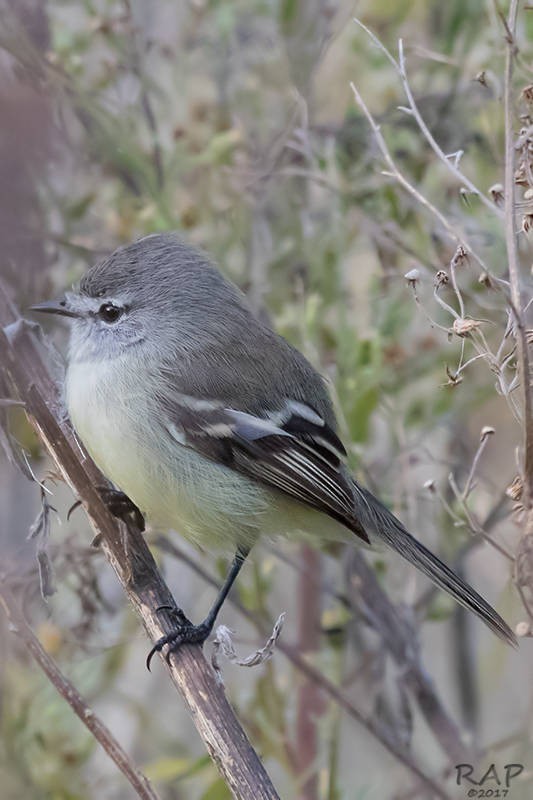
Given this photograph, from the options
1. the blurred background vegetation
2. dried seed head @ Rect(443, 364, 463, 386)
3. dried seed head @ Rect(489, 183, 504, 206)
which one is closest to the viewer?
dried seed head @ Rect(443, 364, 463, 386)

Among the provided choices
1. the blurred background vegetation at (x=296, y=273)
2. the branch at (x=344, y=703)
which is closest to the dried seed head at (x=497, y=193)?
the blurred background vegetation at (x=296, y=273)

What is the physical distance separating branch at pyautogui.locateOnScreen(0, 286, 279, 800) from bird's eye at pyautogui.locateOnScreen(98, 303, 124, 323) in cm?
35

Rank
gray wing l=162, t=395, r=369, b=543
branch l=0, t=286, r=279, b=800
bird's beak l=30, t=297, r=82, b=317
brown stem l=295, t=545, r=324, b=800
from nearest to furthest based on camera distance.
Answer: branch l=0, t=286, r=279, b=800, gray wing l=162, t=395, r=369, b=543, bird's beak l=30, t=297, r=82, b=317, brown stem l=295, t=545, r=324, b=800

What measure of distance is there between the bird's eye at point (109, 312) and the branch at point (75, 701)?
92 centimetres

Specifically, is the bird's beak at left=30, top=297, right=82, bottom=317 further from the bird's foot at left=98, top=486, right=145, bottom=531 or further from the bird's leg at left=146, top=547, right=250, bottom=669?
the bird's leg at left=146, top=547, right=250, bottom=669

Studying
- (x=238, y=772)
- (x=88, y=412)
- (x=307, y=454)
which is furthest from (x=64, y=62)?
(x=238, y=772)

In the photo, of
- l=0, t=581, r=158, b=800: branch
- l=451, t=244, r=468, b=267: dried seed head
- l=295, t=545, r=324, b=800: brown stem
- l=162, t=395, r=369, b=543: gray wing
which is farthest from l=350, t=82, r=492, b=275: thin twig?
l=295, t=545, r=324, b=800: brown stem

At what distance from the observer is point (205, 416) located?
2.58 m

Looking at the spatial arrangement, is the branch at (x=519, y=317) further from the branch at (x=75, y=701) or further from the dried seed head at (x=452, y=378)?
the branch at (x=75, y=701)

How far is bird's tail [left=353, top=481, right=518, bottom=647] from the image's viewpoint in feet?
8.83

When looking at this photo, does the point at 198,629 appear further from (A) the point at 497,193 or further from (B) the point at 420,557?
(A) the point at 497,193

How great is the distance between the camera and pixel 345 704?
272 cm

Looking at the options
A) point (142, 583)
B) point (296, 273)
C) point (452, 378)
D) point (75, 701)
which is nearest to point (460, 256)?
point (452, 378)

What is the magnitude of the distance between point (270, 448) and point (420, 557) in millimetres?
Result: 520
